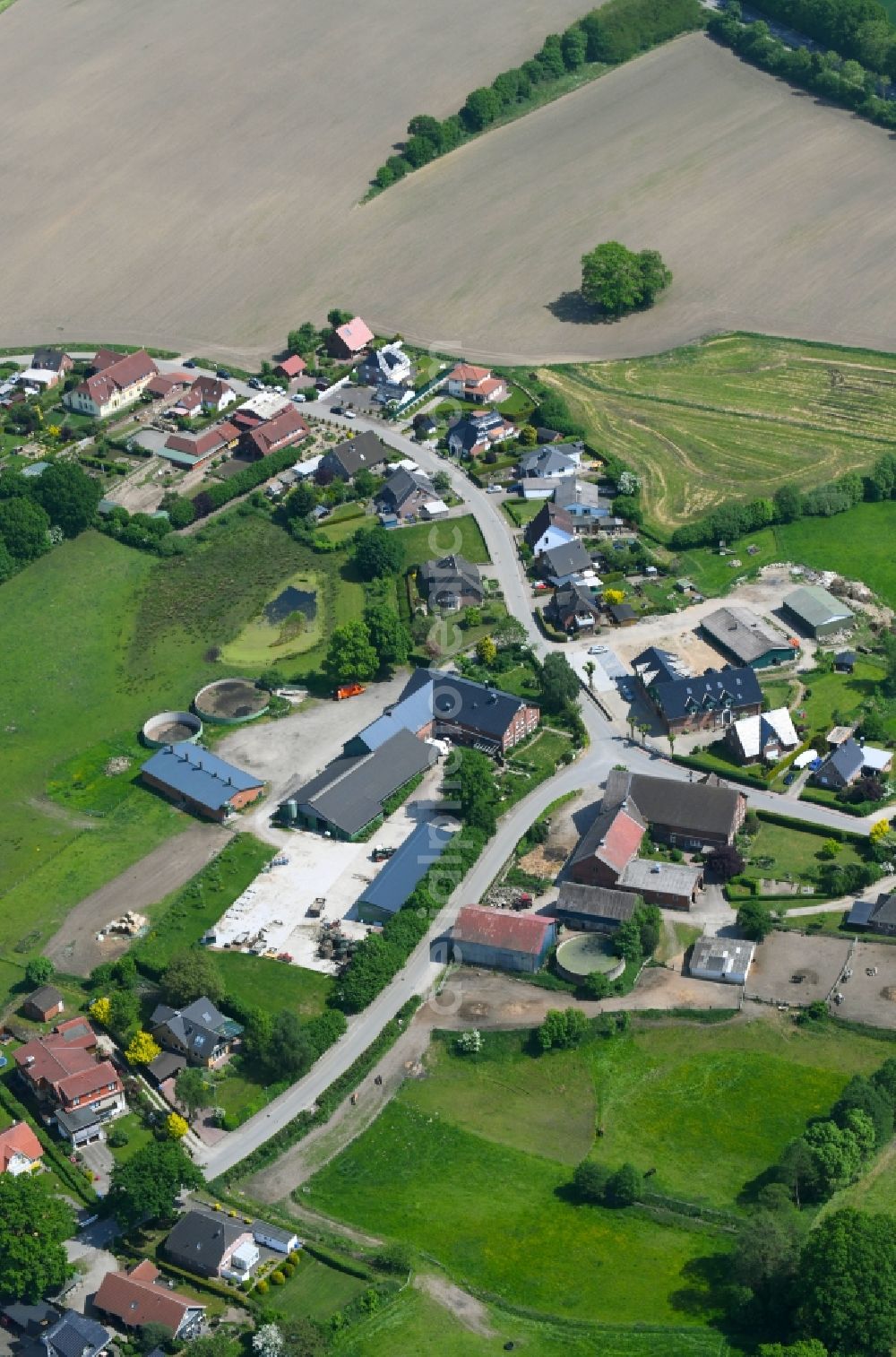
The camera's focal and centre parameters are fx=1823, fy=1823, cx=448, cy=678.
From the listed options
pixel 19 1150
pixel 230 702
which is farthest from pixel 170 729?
pixel 19 1150

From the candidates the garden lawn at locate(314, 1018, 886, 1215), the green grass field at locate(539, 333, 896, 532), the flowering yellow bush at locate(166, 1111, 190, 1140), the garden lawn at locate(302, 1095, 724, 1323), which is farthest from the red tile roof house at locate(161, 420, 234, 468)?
the garden lawn at locate(302, 1095, 724, 1323)

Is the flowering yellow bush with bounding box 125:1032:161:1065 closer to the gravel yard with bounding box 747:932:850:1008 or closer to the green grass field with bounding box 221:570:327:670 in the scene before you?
the gravel yard with bounding box 747:932:850:1008

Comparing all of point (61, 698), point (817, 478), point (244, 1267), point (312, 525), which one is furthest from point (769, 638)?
point (244, 1267)

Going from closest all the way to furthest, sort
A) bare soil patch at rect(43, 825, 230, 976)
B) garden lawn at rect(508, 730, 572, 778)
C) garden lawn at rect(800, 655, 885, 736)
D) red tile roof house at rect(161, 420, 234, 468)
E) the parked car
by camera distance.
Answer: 1. bare soil patch at rect(43, 825, 230, 976)
2. garden lawn at rect(508, 730, 572, 778)
3. garden lawn at rect(800, 655, 885, 736)
4. the parked car
5. red tile roof house at rect(161, 420, 234, 468)

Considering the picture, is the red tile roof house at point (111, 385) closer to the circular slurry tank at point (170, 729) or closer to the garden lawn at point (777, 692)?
the circular slurry tank at point (170, 729)

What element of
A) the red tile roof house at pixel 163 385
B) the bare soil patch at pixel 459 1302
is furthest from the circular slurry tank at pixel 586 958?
the red tile roof house at pixel 163 385

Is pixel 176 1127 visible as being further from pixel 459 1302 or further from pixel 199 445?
pixel 199 445
